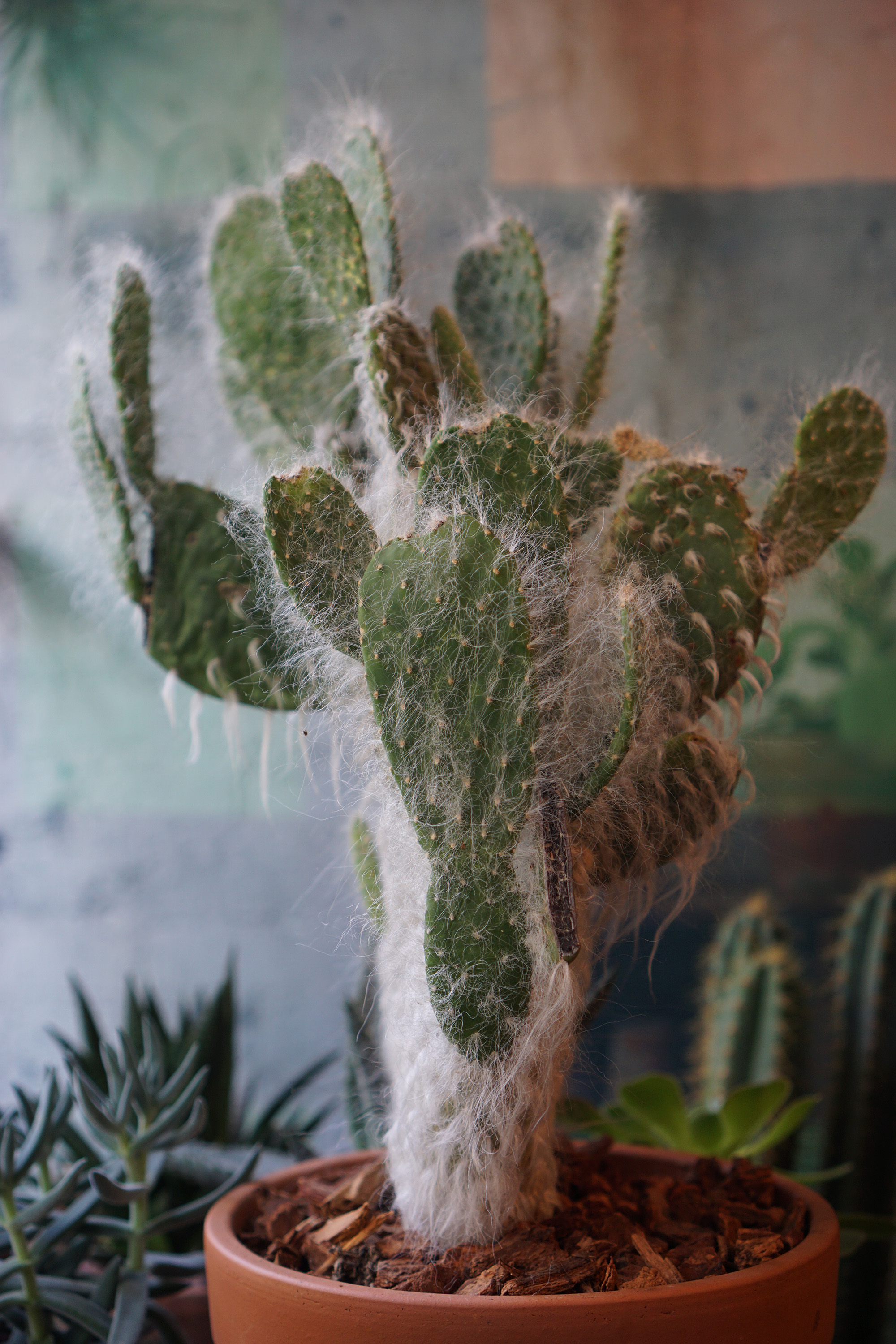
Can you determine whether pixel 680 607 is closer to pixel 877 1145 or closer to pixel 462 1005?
pixel 462 1005

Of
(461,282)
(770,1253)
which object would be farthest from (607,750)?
(461,282)

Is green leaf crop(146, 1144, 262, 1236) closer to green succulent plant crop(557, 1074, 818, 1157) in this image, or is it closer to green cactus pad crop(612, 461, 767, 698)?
green succulent plant crop(557, 1074, 818, 1157)

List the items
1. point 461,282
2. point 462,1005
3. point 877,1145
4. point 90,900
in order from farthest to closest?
1. point 90,900
2. point 877,1145
3. point 461,282
4. point 462,1005

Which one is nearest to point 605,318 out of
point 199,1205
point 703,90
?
point 199,1205

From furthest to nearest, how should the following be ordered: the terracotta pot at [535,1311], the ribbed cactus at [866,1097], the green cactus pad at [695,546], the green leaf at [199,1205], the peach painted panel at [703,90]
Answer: the peach painted panel at [703,90] < the ribbed cactus at [866,1097] < the green leaf at [199,1205] < the green cactus pad at [695,546] < the terracotta pot at [535,1311]

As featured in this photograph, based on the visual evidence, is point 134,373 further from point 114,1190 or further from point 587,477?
point 114,1190

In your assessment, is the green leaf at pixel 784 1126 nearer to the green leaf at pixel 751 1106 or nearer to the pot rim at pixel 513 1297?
the green leaf at pixel 751 1106

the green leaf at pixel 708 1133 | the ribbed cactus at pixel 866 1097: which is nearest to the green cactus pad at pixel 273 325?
the green leaf at pixel 708 1133
